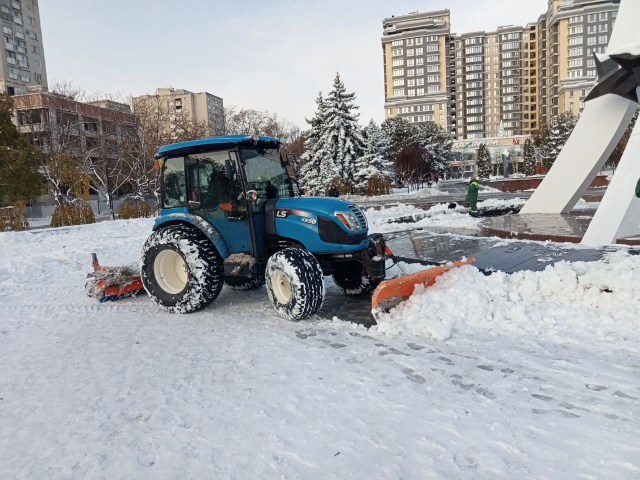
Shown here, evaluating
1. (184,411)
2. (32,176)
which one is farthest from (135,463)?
(32,176)

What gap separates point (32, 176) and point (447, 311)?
2990 centimetres

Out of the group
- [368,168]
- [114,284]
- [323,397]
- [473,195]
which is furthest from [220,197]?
[368,168]

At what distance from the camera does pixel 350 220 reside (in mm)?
6145

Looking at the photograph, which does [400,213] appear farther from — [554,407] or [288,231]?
[554,407]

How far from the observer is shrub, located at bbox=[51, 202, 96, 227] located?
1941 cm

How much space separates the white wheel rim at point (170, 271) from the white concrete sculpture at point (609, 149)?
24.9 feet

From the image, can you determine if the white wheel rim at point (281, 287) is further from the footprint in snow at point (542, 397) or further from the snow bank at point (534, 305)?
the footprint in snow at point (542, 397)

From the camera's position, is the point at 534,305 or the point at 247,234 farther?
the point at 247,234

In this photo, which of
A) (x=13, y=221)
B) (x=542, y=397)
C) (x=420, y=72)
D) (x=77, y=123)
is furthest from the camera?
(x=420, y=72)

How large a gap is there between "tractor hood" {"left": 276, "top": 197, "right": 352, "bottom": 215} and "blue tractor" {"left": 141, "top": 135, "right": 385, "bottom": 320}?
0.04ft

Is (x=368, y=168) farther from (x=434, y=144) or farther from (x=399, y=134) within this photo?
(x=434, y=144)

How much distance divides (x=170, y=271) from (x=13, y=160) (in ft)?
85.5

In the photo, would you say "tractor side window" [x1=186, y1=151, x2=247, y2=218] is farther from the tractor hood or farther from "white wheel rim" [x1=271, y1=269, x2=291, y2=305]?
"white wheel rim" [x1=271, y1=269, x2=291, y2=305]

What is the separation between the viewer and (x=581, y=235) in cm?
967
